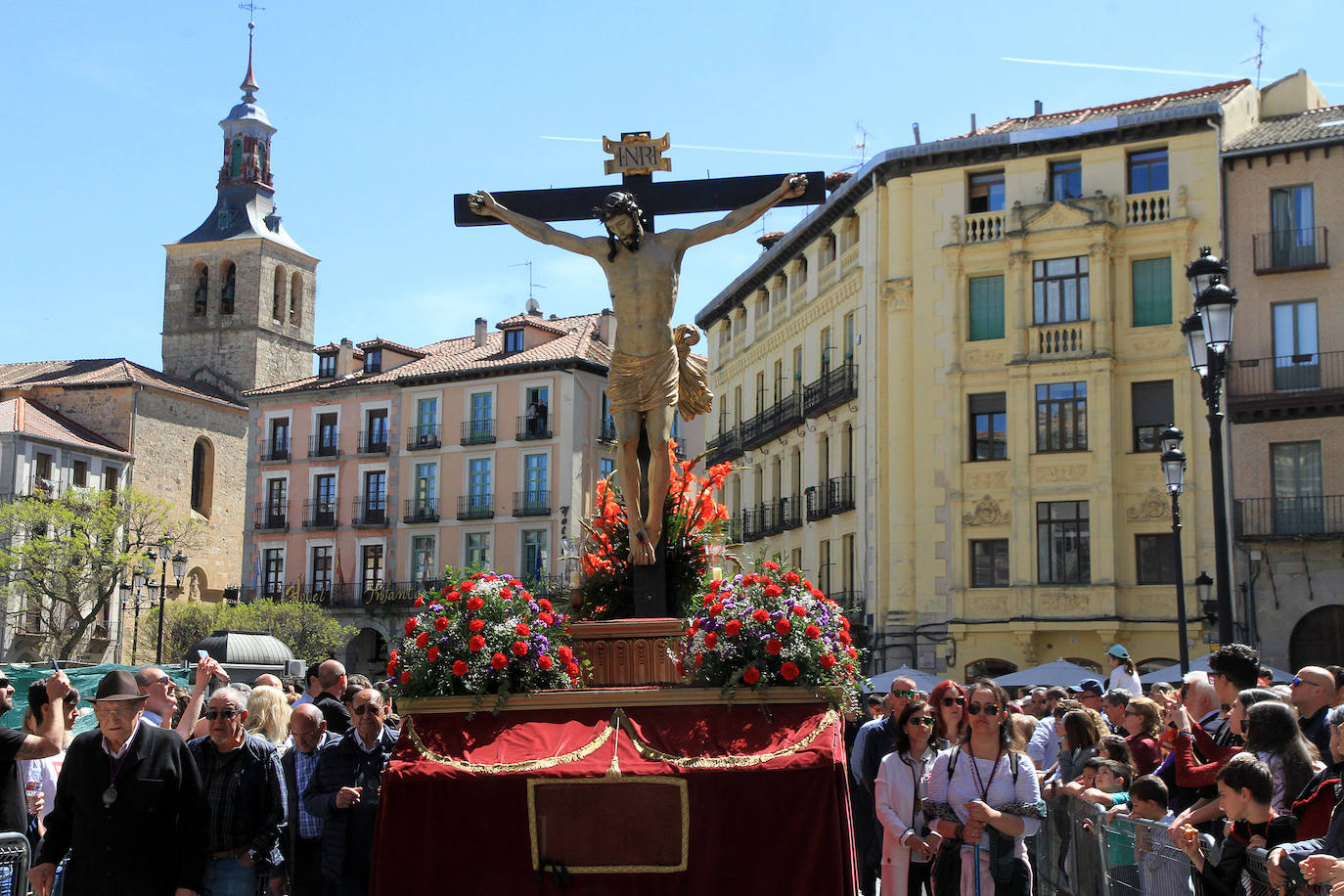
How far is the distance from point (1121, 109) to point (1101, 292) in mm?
6080

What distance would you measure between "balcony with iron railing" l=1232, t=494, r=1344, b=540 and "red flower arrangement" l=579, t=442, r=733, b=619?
27.8 m

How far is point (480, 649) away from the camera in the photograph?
855cm

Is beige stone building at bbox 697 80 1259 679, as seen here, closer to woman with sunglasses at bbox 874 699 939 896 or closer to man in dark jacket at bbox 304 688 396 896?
woman with sunglasses at bbox 874 699 939 896

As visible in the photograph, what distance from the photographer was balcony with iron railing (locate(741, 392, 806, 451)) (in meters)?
46.0

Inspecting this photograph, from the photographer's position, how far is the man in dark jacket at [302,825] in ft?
30.9

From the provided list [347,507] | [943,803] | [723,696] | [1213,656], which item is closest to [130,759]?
[723,696]

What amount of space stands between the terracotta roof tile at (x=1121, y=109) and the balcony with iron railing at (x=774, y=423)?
9055 millimetres

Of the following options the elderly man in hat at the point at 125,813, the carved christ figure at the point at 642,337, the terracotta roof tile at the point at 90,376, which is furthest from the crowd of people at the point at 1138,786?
the terracotta roof tile at the point at 90,376

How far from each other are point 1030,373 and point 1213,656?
28996mm

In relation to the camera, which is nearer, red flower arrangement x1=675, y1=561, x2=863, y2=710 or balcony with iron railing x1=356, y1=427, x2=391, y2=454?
red flower arrangement x1=675, y1=561, x2=863, y2=710

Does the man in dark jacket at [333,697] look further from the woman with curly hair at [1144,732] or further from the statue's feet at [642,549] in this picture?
the woman with curly hair at [1144,732]

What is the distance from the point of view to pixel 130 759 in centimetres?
759

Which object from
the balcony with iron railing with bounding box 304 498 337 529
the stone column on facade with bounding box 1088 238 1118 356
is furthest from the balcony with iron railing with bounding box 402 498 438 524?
the stone column on facade with bounding box 1088 238 1118 356

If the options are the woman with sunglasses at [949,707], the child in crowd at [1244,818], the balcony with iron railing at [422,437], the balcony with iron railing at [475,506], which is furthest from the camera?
the balcony with iron railing at [422,437]
